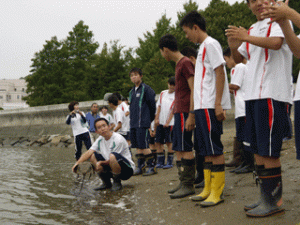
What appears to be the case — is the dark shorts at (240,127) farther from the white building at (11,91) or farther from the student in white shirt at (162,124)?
the white building at (11,91)

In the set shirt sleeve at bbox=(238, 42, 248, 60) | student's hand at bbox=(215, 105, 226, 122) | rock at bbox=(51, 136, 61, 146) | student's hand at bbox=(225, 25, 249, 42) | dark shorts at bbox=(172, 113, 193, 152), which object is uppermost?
student's hand at bbox=(225, 25, 249, 42)

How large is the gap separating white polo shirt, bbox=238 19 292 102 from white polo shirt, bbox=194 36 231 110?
1.76 ft

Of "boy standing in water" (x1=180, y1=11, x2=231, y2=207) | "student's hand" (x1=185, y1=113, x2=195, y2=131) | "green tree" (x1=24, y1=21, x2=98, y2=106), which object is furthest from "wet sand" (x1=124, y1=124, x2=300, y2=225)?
"green tree" (x1=24, y1=21, x2=98, y2=106)

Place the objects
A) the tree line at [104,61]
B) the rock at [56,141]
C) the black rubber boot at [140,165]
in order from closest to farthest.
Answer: the black rubber boot at [140,165] → the rock at [56,141] → the tree line at [104,61]

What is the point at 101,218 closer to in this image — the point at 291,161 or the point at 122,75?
the point at 291,161

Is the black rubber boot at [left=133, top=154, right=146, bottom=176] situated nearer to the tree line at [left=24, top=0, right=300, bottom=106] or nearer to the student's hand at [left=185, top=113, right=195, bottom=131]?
the student's hand at [left=185, top=113, right=195, bottom=131]

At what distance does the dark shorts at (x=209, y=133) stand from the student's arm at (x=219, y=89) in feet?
0.23

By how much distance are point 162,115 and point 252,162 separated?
2.61 meters

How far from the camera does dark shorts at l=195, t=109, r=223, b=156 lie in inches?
126

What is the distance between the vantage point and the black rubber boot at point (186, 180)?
3721 millimetres

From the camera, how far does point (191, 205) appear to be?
333cm

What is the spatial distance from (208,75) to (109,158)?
227 centimetres

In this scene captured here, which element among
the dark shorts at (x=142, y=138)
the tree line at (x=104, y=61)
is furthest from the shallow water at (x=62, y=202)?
the tree line at (x=104, y=61)

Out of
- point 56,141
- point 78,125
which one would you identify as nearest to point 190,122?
point 78,125
